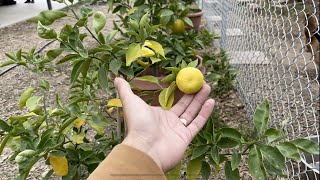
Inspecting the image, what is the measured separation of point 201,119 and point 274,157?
0.28 meters

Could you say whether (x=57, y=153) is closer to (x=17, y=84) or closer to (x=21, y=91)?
(x=21, y=91)

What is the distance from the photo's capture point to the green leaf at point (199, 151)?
1.26 metres

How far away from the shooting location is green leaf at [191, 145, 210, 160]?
1.26 metres

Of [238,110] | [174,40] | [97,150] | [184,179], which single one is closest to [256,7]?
[238,110]

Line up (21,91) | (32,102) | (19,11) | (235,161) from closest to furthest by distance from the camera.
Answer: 1. (235,161)
2. (32,102)
3. (21,91)
4. (19,11)

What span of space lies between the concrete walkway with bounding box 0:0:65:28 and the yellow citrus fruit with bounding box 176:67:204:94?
508 cm

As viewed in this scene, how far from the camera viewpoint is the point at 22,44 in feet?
15.1

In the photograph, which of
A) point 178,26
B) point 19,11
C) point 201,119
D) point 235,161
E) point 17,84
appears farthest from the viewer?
point 19,11

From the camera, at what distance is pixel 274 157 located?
1142 millimetres

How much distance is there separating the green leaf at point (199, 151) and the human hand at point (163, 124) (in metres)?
0.03

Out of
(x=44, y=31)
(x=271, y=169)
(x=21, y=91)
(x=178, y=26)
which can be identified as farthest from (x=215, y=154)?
(x=21, y=91)

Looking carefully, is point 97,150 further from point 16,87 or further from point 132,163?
point 16,87

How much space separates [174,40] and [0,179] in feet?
3.92

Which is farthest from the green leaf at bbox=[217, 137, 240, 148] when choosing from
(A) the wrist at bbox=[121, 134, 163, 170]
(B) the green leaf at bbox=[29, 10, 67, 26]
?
(B) the green leaf at bbox=[29, 10, 67, 26]
